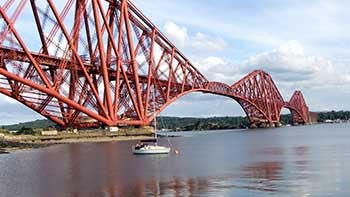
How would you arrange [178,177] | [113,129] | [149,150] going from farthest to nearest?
1. [113,129]
2. [149,150]
3. [178,177]

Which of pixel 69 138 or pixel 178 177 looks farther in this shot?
pixel 69 138

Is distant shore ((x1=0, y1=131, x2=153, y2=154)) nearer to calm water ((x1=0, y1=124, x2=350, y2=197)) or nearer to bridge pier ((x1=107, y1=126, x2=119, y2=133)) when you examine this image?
bridge pier ((x1=107, y1=126, x2=119, y2=133))

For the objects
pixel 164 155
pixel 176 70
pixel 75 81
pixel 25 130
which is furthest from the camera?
pixel 176 70

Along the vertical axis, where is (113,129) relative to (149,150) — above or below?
above

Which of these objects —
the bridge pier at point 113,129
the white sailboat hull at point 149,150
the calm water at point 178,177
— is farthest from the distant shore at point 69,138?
the calm water at point 178,177

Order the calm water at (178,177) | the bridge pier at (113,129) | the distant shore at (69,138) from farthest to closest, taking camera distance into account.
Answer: the bridge pier at (113,129) → the distant shore at (69,138) → the calm water at (178,177)

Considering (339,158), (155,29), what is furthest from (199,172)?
(155,29)

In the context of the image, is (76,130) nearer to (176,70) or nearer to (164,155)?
(176,70)

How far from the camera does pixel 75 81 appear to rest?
8294 cm

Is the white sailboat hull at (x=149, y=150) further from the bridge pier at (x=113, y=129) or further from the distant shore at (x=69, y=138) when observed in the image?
the bridge pier at (x=113, y=129)

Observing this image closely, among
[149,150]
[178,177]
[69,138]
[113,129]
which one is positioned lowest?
[178,177]

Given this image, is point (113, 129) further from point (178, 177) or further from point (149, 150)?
point (178, 177)

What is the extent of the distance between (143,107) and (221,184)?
68.2m

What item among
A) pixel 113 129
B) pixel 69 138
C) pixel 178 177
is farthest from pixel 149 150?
pixel 69 138
